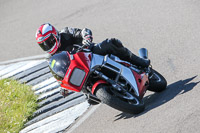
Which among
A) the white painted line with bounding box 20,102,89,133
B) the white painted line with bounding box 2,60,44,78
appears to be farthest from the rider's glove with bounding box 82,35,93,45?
the white painted line with bounding box 2,60,44,78

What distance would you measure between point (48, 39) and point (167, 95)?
2226mm

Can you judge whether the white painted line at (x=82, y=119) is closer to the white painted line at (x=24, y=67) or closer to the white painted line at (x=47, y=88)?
the white painted line at (x=47, y=88)

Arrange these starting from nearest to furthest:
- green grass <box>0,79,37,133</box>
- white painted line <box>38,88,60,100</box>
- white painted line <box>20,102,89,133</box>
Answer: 1. white painted line <box>20,102,89,133</box>
2. green grass <box>0,79,37,133</box>
3. white painted line <box>38,88,60,100</box>

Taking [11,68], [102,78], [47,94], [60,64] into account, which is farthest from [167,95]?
[11,68]

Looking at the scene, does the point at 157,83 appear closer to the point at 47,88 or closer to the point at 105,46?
the point at 105,46

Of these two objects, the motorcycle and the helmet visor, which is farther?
the helmet visor

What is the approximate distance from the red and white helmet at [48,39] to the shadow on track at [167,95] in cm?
164

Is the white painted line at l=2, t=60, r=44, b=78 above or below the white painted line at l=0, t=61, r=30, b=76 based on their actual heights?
below

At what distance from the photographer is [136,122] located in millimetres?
6051

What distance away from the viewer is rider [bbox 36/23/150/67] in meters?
6.75

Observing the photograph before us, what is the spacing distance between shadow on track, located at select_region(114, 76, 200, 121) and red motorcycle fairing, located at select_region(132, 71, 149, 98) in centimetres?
25

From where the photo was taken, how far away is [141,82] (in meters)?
6.68

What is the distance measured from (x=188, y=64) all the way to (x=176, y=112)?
6.78 feet

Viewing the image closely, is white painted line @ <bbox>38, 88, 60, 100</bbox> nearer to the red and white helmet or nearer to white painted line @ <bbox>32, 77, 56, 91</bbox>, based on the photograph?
white painted line @ <bbox>32, 77, 56, 91</bbox>
